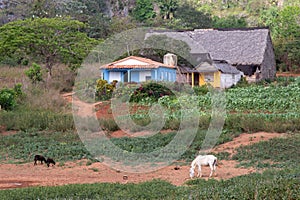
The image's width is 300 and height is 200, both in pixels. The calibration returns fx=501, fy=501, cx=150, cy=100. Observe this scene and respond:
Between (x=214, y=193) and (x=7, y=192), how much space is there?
13.2 ft

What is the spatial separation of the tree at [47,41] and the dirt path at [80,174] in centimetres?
1392

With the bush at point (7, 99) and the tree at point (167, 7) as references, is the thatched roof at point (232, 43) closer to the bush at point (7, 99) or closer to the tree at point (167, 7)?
the bush at point (7, 99)

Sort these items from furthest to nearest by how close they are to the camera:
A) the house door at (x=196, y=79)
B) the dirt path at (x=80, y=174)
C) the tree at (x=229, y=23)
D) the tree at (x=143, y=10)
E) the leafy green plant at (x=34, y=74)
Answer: the tree at (x=143, y=10) < the tree at (x=229, y=23) < the house door at (x=196, y=79) < the leafy green plant at (x=34, y=74) < the dirt path at (x=80, y=174)

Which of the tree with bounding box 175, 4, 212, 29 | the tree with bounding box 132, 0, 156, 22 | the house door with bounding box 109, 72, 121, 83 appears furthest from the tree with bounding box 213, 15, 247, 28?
the house door with bounding box 109, 72, 121, 83

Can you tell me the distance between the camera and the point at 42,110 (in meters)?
22.0

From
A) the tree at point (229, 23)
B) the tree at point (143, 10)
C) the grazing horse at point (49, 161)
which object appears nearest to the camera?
the grazing horse at point (49, 161)

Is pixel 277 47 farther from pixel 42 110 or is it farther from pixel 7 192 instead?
pixel 7 192

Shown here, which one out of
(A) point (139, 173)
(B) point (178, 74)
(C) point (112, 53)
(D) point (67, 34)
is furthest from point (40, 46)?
(A) point (139, 173)

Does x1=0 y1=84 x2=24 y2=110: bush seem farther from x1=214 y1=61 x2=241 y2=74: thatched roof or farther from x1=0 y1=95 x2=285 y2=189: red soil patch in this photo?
x1=214 y1=61 x2=241 y2=74: thatched roof

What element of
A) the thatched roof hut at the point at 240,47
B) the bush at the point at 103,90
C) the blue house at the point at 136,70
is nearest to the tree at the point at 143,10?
the thatched roof hut at the point at 240,47

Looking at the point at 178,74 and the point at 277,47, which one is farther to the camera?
the point at 277,47

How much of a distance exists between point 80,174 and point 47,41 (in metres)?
16.4

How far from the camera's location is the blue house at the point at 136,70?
27719 mm

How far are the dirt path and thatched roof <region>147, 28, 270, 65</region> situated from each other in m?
20.6
